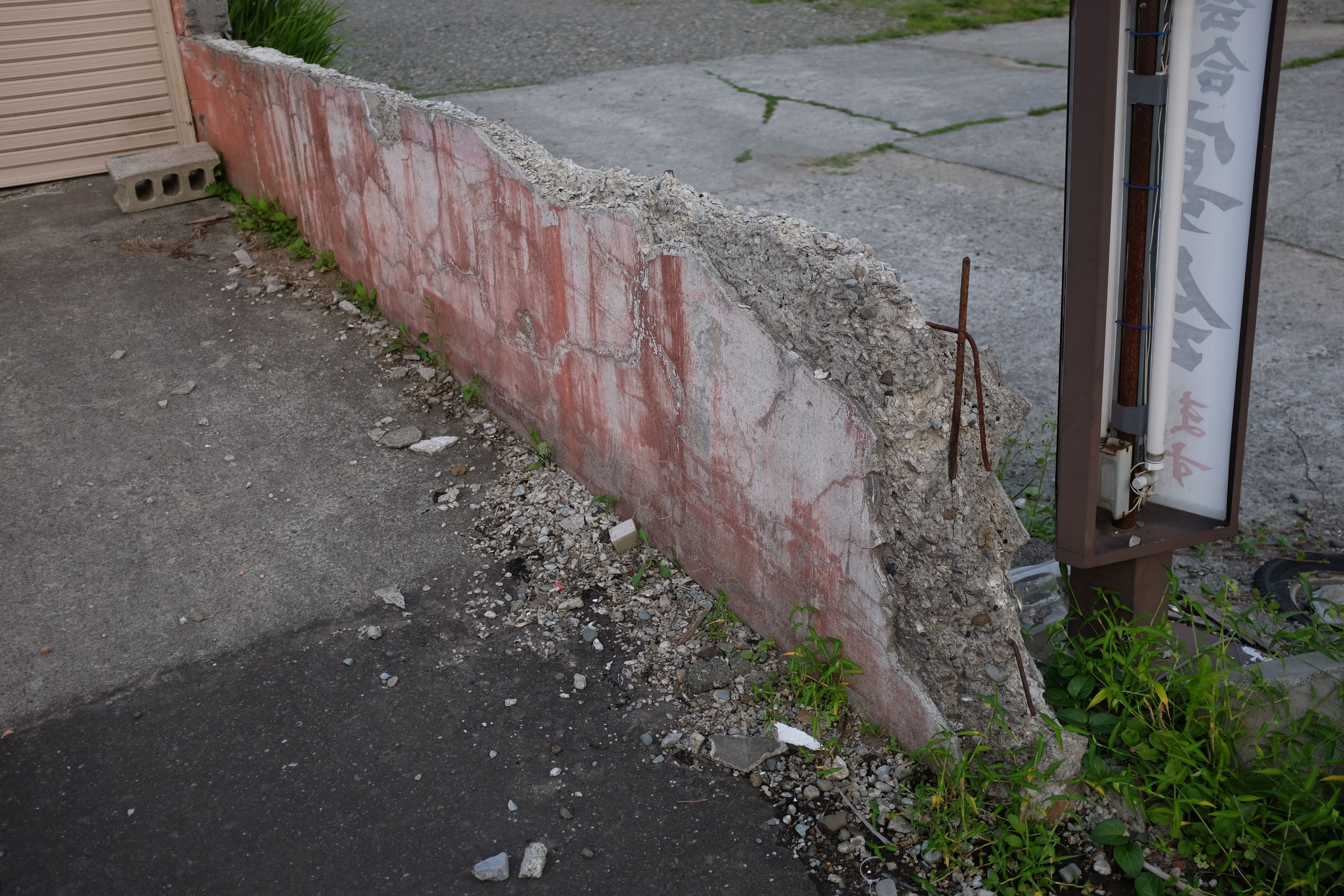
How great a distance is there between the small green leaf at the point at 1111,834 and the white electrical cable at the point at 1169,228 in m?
0.78

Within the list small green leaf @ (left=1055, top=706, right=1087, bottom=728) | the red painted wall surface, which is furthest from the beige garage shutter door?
small green leaf @ (left=1055, top=706, right=1087, bottom=728)

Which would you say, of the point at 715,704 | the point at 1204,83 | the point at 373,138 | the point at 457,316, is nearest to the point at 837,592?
the point at 715,704

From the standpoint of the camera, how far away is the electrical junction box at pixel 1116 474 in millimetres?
2463

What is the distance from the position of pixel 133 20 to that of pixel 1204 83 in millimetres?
6274

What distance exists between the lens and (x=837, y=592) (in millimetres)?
2686

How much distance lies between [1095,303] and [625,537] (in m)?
1.64

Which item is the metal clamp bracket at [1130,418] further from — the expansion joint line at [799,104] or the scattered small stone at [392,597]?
the expansion joint line at [799,104]

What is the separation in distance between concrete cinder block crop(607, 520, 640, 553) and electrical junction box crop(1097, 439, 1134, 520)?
1448mm

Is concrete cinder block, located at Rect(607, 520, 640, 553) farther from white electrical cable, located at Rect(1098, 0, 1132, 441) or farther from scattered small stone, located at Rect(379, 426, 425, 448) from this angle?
white electrical cable, located at Rect(1098, 0, 1132, 441)

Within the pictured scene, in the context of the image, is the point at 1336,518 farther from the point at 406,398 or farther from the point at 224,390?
the point at 224,390

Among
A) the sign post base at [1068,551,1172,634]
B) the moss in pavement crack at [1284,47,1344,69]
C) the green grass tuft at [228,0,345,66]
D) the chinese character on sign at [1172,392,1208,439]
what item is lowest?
the sign post base at [1068,551,1172,634]

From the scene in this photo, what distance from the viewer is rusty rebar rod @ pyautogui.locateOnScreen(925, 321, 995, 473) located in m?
2.36

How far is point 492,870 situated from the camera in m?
2.42

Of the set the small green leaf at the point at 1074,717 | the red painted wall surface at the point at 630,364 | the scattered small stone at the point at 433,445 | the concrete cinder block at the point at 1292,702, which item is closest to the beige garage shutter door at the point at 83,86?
the red painted wall surface at the point at 630,364
